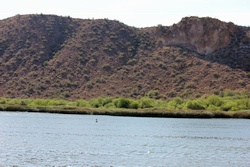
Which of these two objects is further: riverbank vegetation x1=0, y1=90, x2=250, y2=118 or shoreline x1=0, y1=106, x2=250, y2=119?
riverbank vegetation x1=0, y1=90, x2=250, y2=118

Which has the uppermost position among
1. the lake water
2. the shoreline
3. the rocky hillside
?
the rocky hillside

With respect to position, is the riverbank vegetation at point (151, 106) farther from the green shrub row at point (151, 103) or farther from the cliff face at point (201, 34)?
the cliff face at point (201, 34)

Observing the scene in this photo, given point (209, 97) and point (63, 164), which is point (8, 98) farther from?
point (63, 164)

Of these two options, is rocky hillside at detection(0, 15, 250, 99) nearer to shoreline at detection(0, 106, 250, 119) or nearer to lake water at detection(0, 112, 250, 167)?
shoreline at detection(0, 106, 250, 119)

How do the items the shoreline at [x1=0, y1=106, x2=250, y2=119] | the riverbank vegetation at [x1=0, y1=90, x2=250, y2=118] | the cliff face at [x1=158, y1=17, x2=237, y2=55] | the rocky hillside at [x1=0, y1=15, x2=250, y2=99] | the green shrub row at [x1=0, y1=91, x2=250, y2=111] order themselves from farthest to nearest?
the cliff face at [x1=158, y1=17, x2=237, y2=55] → the rocky hillside at [x1=0, y1=15, x2=250, y2=99] → the green shrub row at [x1=0, y1=91, x2=250, y2=111] → the riverbank vegetation at [x1=0, y1=90, x2=250, y2=118] → the shoreline at [x1=0, y1=106, x2=250, y2=119]

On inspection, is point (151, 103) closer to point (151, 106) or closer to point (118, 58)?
point (151, 106)

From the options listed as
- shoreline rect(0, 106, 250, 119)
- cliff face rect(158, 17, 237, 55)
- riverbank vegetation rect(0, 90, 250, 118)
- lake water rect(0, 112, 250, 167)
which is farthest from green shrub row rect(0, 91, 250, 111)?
lake water rect(0, 112, 250, 167)

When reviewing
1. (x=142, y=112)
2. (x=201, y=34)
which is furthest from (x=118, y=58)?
(x=142, y=112)

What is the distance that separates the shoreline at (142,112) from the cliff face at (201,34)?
34126 millimetres

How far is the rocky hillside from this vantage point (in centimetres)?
10719

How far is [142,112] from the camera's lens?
8731 centimetres

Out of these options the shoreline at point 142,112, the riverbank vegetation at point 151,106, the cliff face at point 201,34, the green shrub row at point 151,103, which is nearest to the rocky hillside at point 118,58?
the cliff face at point 201,34

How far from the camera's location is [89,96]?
10481cm

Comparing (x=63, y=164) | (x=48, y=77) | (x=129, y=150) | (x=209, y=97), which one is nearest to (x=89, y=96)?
(x=48, y=77)
